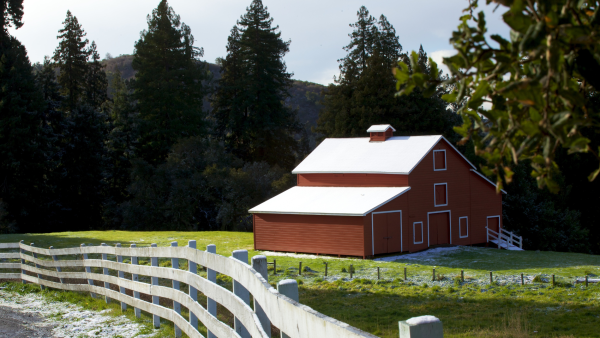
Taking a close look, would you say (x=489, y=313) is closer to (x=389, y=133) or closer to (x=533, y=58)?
(x=533, y=58)

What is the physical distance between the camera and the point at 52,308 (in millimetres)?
10281

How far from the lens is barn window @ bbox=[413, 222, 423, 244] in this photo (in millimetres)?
29516

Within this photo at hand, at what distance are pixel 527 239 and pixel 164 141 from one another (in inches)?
1437

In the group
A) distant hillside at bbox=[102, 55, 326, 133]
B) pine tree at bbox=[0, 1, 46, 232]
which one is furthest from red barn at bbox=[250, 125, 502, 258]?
distant hillside at bbox=[102, 55, 326, 133]

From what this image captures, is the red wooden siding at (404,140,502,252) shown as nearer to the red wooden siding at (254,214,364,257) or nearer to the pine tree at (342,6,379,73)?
the red wooden siding at (254,214,364,257)

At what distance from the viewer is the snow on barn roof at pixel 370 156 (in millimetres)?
30734

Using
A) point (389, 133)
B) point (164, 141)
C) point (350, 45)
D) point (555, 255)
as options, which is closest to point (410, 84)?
point (555, 255)

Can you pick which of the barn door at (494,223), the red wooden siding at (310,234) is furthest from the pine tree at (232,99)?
the barn door at (494,223)

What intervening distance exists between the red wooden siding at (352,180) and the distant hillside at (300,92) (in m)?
108

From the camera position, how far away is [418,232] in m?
29.8

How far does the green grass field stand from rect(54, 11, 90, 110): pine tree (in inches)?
1735

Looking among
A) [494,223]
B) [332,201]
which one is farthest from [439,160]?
[332,201]

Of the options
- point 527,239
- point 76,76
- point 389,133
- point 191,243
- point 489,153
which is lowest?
point 527,239

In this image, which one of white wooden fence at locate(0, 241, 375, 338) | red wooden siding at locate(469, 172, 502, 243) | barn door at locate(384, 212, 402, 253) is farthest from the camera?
red wooden siding at locate(469, 172, 502, 243)
